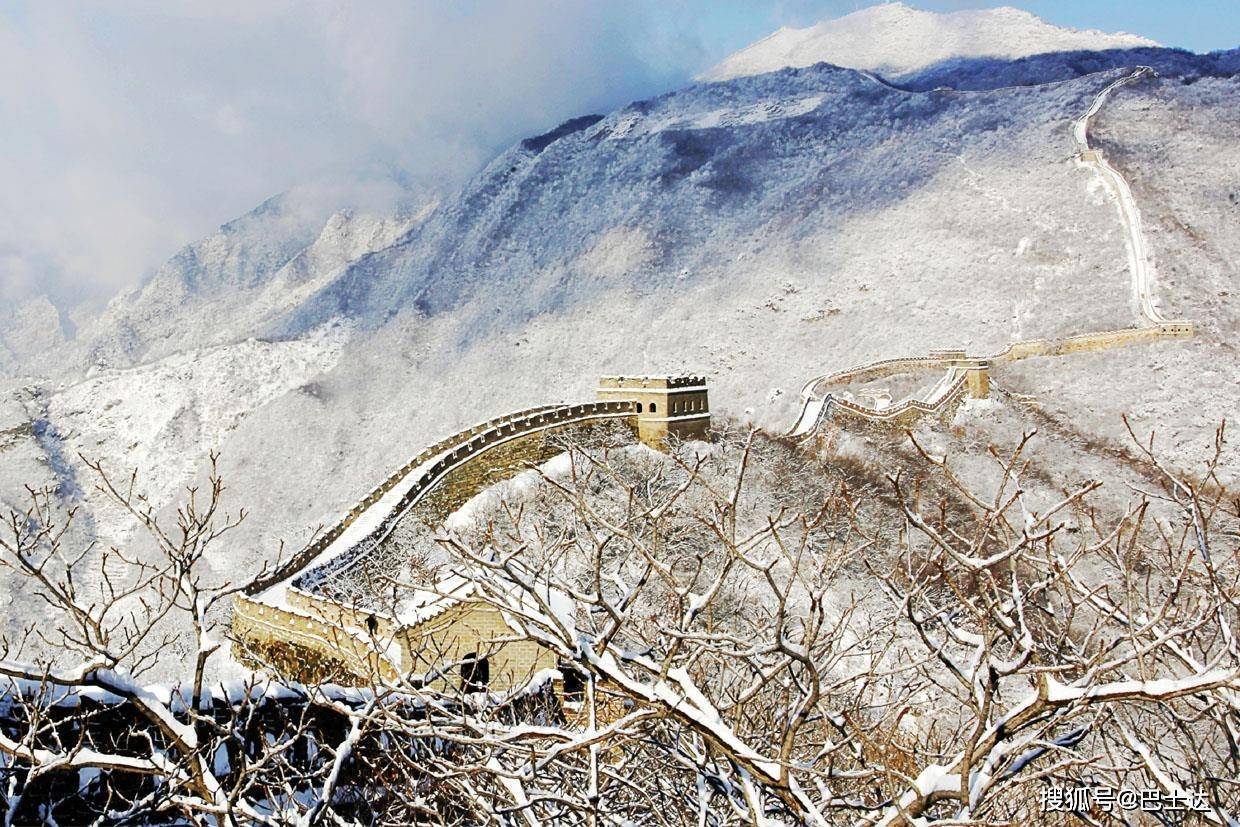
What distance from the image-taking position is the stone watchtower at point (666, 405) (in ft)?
95.5

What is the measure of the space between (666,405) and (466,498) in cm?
695

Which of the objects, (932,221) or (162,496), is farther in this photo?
(932,221)

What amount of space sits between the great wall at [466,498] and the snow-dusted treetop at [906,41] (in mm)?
37849

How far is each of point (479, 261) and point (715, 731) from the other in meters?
58.0

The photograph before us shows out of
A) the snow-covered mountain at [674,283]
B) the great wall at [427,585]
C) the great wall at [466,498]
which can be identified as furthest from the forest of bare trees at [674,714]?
the snow-covered mountain at [674,283]

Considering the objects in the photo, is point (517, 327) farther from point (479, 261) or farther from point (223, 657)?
point (223, 657)

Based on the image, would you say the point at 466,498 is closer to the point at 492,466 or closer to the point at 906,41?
the point at 492,466

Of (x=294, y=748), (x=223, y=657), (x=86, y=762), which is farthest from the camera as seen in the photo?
(x=223, y=657)

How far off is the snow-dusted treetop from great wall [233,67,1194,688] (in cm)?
3785

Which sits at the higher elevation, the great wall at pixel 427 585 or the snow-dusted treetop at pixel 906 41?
the snow-dusted treetop at pixel 906 41

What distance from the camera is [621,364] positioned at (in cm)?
4862

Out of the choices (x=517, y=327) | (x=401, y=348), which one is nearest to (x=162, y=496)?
(x=401, y=348)

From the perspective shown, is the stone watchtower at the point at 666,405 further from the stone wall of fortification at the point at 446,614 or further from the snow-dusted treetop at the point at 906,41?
the snow-dusted treetop at the point at 906,41

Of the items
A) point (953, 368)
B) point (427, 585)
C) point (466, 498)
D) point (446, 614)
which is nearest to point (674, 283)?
point (953, 368)
